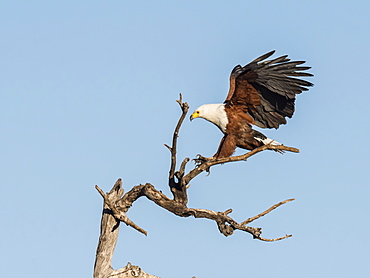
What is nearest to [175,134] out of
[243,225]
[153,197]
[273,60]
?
[153,197]

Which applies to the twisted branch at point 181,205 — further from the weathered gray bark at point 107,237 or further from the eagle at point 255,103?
the eagle at point 255,103

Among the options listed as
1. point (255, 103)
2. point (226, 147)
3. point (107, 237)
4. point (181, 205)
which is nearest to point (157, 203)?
point (181, 205)

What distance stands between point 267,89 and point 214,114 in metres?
0.91

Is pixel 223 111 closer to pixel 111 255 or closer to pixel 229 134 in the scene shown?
pixel 229 134

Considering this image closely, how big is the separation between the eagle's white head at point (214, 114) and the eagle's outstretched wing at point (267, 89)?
16 centimetres

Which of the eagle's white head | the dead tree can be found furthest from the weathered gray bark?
the eagle's white head

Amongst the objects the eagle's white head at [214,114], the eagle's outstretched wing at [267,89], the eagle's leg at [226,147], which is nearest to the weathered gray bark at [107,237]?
the eagle's leg at [226,147]

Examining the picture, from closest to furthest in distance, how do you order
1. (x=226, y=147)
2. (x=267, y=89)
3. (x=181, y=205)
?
(x=181, y=205), (x=226, y=147), (x=267, y=89)

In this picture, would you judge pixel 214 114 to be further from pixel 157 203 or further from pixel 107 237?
pixel 107 237

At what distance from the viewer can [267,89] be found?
9.45 m

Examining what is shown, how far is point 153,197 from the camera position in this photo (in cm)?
841

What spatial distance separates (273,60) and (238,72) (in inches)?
22.1

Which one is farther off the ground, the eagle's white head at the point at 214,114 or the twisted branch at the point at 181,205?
the eagle's white head at the point at 214,114

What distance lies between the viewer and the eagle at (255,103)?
9.27 m
